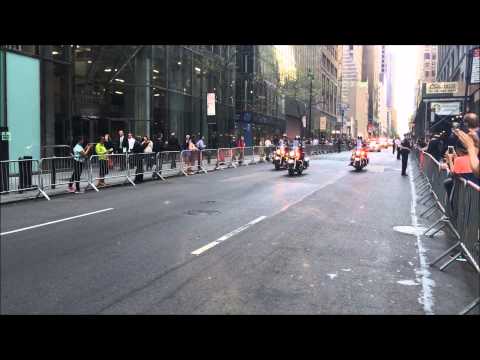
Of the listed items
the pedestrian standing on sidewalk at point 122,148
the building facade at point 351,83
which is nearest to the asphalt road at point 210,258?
the pedestrian standing on sidewalk at point 122,148

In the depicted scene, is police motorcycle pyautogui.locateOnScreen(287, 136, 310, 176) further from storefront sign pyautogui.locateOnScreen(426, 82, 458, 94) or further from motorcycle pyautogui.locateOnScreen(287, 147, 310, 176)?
storefront sign pyautogui.locateOnScreen(426, 82, 458, 94)

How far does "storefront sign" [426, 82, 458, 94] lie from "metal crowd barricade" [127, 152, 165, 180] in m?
27.2

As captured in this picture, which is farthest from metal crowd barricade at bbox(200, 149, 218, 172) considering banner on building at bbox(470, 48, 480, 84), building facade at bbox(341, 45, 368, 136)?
building facade at bbox(341, 45, 368, 136)

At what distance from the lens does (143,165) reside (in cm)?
1998

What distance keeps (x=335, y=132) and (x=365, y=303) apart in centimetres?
10741

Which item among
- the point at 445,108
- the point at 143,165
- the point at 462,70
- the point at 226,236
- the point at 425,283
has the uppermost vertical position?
the point at 462,70

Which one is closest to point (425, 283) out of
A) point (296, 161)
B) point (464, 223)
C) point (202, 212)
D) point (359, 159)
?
point (464, 223)

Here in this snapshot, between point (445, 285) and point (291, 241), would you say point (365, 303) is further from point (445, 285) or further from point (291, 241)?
point (291, 241)

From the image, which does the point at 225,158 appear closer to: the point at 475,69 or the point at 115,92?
the point at 115,92

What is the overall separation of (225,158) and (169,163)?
746cm

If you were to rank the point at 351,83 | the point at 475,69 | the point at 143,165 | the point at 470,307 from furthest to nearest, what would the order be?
the point at 351,83 < the point at 475,69 < the point at 143,165 < the point at 470,307

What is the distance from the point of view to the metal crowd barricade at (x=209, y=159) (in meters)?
26.2

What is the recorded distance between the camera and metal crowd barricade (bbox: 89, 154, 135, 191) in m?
17.3
